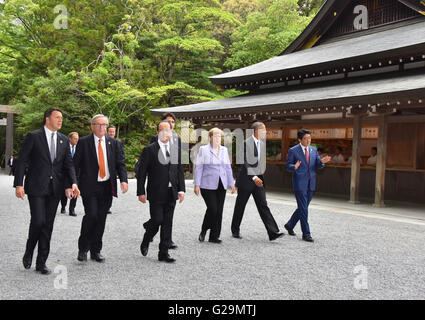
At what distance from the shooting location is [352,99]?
406 inches

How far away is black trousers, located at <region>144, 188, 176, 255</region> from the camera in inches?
187

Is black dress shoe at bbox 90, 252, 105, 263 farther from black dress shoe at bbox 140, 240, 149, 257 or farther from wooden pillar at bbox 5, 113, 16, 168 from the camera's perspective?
wooden pillar at bbox 5, 113, 16, 168

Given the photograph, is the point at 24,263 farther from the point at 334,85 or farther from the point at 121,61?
the point at 121,61

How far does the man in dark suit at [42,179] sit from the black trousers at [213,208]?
6.72ft

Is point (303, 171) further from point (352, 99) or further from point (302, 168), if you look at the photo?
point (352, 99)

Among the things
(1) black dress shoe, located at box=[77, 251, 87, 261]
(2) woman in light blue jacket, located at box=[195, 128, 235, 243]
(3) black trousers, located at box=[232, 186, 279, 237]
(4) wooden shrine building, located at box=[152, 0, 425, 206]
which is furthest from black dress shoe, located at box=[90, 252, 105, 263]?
(4) wooden shrine building, located at box=[152, 0, 425, 206]

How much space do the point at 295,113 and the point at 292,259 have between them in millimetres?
7879

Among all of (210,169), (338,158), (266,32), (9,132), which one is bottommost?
(210,169)

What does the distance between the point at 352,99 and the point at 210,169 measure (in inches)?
241

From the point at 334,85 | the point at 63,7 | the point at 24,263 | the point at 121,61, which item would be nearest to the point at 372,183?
the point at 334,85

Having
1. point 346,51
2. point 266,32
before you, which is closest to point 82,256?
point 346,51

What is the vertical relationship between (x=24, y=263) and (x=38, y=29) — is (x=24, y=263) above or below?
below

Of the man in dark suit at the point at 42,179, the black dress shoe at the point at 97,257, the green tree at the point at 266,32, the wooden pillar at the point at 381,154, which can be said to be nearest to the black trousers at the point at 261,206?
the black dress shoe at the point at 97,257

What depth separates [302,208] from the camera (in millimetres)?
5988
